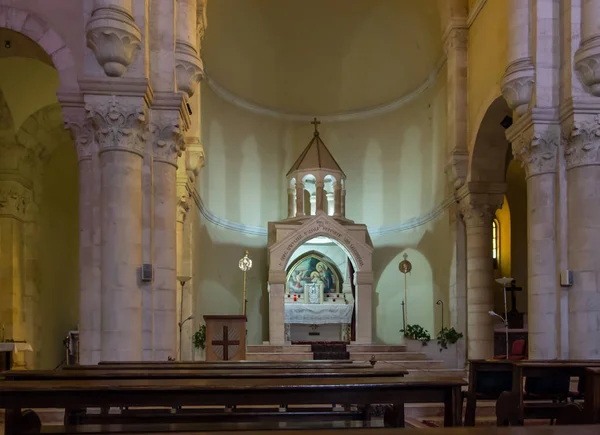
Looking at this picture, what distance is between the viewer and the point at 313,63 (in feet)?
72.1

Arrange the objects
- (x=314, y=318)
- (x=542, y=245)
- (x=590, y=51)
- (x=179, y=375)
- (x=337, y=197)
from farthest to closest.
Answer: (x=337, y=197) → (x=314, y=318) → (x=542, y=245) → (x=590, y=51) → (x=179, y=375)

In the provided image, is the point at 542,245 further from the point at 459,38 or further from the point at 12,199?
the point at 12,199

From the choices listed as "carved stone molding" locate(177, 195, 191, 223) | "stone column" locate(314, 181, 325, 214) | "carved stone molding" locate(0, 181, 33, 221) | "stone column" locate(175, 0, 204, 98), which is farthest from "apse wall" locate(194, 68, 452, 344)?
"stone column" locate(175, 0, 204, 98)

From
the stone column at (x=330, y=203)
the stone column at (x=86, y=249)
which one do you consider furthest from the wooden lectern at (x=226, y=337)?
the stone column at (x=330, y=203)

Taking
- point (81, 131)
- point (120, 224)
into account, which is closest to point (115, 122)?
point (81, 131)

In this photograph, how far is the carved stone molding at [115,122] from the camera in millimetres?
9805

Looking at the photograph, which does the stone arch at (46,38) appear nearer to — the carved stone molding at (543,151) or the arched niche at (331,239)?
the carved stone molding at (543,151)

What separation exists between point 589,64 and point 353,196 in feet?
39.8

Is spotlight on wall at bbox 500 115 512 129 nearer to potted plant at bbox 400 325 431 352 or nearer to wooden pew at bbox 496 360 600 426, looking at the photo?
potted plant at bbox 400 325 431 352

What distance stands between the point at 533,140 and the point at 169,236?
5.77 m

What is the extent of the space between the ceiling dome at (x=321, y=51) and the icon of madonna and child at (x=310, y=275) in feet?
16.6

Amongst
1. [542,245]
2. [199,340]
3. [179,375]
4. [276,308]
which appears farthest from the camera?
[276,308]

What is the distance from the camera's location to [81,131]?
10.1m

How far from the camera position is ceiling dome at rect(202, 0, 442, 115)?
19375 mm
